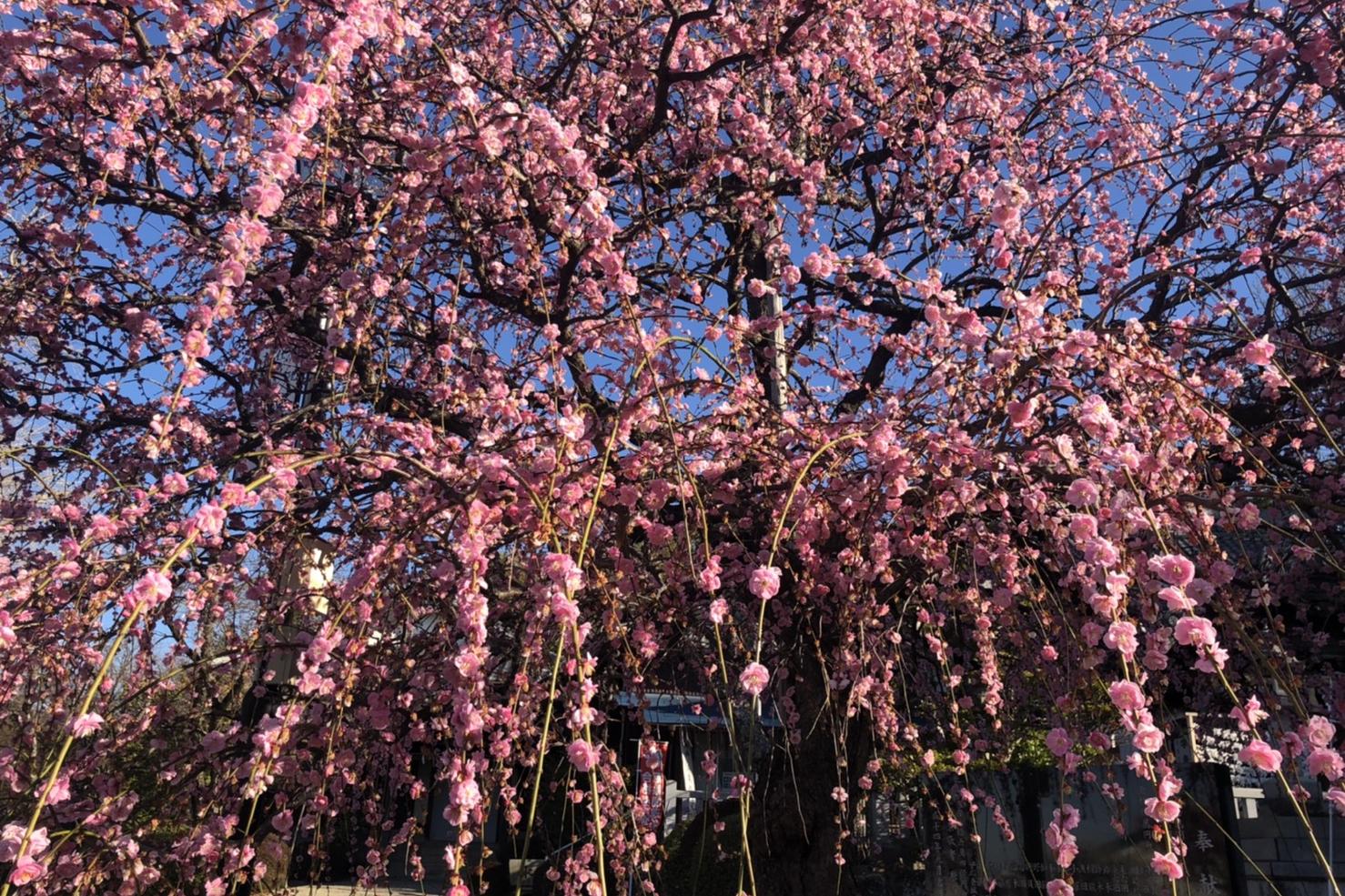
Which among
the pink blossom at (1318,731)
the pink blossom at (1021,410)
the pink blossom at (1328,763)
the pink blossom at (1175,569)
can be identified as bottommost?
the pink blossom at (1328,763)

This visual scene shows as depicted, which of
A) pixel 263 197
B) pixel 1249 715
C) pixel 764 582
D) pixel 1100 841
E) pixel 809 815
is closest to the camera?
pixel 1249 715

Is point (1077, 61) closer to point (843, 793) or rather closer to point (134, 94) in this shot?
point (843, 793)

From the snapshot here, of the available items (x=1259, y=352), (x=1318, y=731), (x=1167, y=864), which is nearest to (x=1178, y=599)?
(x=1318, y=731)

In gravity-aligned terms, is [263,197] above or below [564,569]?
above

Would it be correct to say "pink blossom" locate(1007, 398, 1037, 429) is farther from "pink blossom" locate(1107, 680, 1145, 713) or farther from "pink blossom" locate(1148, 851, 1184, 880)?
"pink blossom" locate(1148, 851, 1184, 880)

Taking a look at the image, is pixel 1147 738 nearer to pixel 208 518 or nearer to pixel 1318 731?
pixel 1318 731

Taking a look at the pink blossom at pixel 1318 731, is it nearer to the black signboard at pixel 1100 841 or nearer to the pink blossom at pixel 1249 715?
the pink blossom at pixel 1249 715

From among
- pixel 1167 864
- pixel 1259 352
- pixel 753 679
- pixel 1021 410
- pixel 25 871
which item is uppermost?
pixel 1259 352

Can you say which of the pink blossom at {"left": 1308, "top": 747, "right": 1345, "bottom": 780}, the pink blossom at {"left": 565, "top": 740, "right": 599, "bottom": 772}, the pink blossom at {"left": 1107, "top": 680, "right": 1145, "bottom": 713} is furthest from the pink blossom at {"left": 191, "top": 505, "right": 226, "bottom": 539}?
the pink blossom at {"left": 1308, "top": 747, "right": 1345, "bottom": 780}

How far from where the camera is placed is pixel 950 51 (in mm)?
6285

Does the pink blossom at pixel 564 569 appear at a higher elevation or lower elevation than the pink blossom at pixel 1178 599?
higher

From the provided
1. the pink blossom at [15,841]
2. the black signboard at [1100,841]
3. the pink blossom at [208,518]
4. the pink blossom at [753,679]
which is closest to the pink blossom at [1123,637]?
the pink blossom at [753,679]

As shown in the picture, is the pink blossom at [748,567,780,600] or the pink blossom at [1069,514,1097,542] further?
the pink blossom at [748,567,780,600]

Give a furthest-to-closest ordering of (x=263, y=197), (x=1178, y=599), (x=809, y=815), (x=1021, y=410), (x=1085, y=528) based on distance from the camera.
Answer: (x=809, y=815) < (x=1021, y=410) < (x=263, y=197) < (x=1085, y=528) < (x=1178, y=599)
